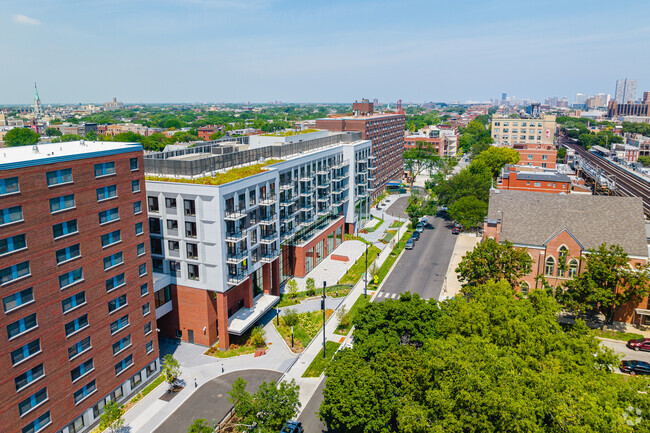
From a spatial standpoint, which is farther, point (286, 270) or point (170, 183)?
point (286, 270)

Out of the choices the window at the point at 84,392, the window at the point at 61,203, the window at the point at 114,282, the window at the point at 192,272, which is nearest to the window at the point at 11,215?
the window at the point at 61,203

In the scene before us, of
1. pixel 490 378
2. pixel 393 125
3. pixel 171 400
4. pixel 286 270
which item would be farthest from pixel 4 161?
pixel 393 125

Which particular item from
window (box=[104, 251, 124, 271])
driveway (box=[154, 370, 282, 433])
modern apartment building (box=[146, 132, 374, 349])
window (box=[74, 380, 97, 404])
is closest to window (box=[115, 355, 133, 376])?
window (box=[74, 380, 97, 404])

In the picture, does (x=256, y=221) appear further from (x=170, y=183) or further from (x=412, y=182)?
(x=412, y=182)

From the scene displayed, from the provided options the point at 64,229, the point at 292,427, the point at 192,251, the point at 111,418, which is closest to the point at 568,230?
the point at 292,427

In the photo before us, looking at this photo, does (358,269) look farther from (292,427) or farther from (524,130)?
(524,130)

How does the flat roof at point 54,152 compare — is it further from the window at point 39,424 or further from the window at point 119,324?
the window at point 39,424
